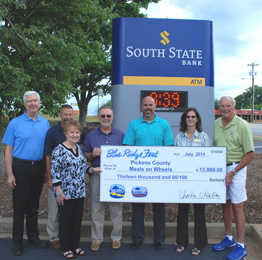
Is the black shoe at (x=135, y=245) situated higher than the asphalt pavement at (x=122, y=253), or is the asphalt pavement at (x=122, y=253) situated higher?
the black shoe at (x=135, y=245)

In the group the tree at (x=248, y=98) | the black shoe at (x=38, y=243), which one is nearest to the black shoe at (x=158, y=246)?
the black shoe at (x=38, y=243)

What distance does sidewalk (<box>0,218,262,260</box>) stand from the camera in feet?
11.6

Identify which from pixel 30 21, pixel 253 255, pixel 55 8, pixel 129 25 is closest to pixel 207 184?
pixel 253 255

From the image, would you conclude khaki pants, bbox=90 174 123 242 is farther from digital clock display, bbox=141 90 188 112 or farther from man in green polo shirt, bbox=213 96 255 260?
digital clock display, bbox=141 90 188 112

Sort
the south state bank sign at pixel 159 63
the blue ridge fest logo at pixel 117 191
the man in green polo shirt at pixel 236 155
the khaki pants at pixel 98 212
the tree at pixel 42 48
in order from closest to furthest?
1. the man in green polo shirt at pixel 236 155
2. the blue ridge fest logo at pixel 117 191
3. the khaki pants at pixel 98 212
4. the south state bank sign at pixel 159 63
5. the tree at pixel 42 48

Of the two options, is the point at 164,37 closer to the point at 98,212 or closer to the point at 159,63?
the point at 159,63

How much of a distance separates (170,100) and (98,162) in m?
2.06

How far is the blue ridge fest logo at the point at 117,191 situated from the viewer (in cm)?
359

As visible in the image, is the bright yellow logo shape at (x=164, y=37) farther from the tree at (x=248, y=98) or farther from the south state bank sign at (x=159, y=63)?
the tree at (x=248, y=98)

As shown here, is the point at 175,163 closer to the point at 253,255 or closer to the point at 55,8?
the point at 253,255

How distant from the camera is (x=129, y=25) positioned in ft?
16.3

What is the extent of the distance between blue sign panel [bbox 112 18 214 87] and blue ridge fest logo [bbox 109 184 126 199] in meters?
2.11

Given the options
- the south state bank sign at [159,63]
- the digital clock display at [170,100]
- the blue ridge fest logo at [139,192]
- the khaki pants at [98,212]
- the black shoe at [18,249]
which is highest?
the south state bank sign at [159,63]

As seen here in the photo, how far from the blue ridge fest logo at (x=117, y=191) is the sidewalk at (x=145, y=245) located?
74 cm
